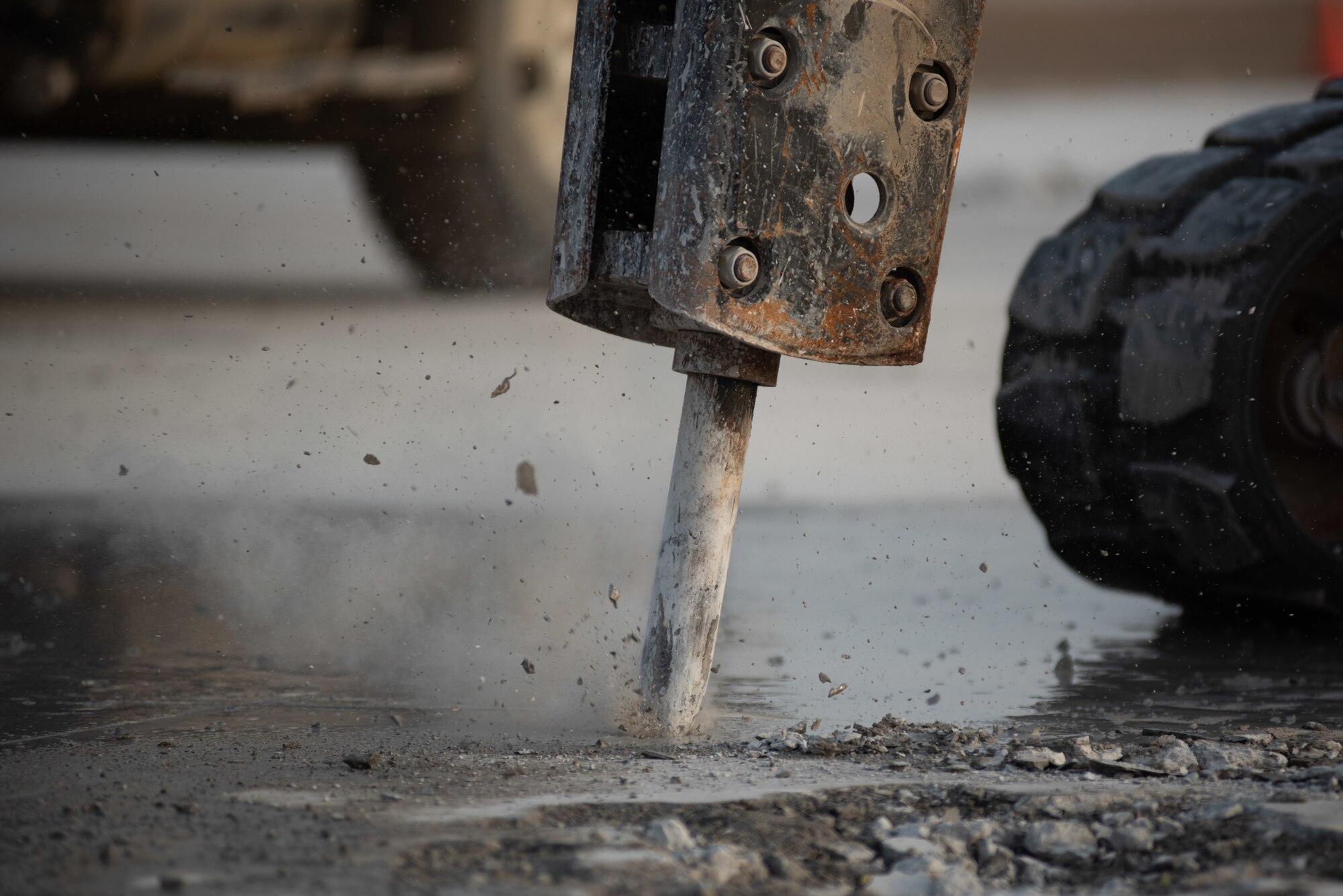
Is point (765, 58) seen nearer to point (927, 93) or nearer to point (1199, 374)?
point (927, 93)

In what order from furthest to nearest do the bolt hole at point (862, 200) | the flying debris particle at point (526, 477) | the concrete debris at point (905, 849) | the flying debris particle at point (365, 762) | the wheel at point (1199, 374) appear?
the flying debris particle at point (526, 477)
the wheel at point (1199, 374)
the bolt hole at point (862, 200)
the flying debris particle at point (365, 762)
the concrete debris at point (905, 849)

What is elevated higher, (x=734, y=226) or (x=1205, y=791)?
(x=734, y=226)

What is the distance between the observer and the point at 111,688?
231cm

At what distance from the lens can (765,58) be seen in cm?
181

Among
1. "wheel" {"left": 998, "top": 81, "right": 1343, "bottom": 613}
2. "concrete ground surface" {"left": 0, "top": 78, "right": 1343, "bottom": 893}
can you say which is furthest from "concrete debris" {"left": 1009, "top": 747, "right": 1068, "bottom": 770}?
"wheel" {"left": 998, "top": 81, "right": 1343, "bottom": 613}

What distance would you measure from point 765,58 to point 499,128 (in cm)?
360

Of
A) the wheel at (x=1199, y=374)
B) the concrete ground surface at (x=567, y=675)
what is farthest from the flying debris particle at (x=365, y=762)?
the wheel at (x=1199, y=374)

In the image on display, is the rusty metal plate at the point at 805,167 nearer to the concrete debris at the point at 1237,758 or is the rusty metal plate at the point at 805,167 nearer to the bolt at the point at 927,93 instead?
the bolt at the point at 927,93

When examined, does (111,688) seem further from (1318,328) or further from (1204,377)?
(1318,328)

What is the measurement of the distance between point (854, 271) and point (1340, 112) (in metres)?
1.66

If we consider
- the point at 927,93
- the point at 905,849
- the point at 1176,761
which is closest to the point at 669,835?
the point at 905,849

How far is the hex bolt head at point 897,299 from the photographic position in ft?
6.45

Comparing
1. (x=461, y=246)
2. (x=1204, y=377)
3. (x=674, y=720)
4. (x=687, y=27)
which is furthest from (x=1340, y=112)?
(x=461, y=246)

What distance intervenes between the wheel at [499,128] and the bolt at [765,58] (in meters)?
2.88
